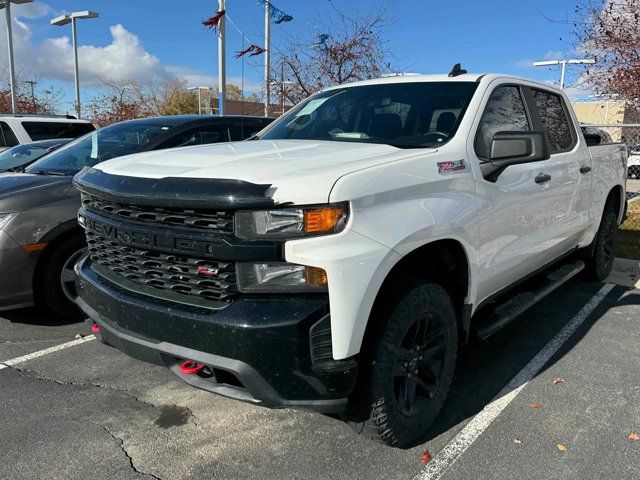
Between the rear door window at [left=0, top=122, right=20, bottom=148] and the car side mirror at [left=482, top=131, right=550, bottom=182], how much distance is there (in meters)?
9.88

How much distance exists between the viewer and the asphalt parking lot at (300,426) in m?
2.68

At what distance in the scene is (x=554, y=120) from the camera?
447 centimetres

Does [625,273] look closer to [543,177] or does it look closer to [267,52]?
[543,177]

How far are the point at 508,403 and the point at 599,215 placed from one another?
9.31 ft

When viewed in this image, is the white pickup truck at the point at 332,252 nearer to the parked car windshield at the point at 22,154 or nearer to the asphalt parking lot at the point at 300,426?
the asphalt parking lot at the point at 300,426

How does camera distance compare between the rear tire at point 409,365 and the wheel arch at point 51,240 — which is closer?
the rear tire at point 409,365

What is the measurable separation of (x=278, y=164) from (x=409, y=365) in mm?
1186

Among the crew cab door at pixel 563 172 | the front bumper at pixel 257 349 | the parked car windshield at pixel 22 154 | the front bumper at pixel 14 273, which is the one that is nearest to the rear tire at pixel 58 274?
the front bumper at pixel 14 273

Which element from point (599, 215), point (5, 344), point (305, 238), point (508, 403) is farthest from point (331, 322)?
point (599, 215)

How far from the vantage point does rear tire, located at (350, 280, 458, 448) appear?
246cm

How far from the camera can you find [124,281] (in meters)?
2.69

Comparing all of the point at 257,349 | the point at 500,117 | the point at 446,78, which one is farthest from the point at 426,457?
the point at 446,78

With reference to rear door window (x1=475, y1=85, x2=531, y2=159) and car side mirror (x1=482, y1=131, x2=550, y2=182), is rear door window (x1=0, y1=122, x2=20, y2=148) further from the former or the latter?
car side mirror (x1=482, y1=131, x2=550, y2=182)

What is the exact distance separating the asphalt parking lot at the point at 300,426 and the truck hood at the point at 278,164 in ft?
4.66
